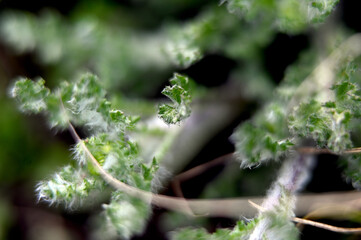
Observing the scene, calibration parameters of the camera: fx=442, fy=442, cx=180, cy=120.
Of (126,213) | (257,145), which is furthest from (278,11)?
(126,213)

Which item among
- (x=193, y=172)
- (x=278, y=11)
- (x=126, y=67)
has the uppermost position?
(x=126, y=67)

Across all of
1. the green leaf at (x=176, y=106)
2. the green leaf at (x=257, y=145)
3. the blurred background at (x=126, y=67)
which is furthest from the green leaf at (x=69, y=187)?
the blurred background at (x=126, y=67)

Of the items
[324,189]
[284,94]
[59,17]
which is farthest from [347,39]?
[59,17]

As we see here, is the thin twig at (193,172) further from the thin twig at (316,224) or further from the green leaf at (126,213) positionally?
the green leaf at (126,213)

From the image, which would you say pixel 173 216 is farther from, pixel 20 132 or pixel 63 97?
pixel 20 132

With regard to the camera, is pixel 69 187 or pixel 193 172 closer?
pixel 69 187

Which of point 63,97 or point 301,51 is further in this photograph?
point 301,51

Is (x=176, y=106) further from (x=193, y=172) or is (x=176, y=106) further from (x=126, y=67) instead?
(x=126, y=67)

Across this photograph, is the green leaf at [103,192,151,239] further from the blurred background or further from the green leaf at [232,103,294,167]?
the blurred background
